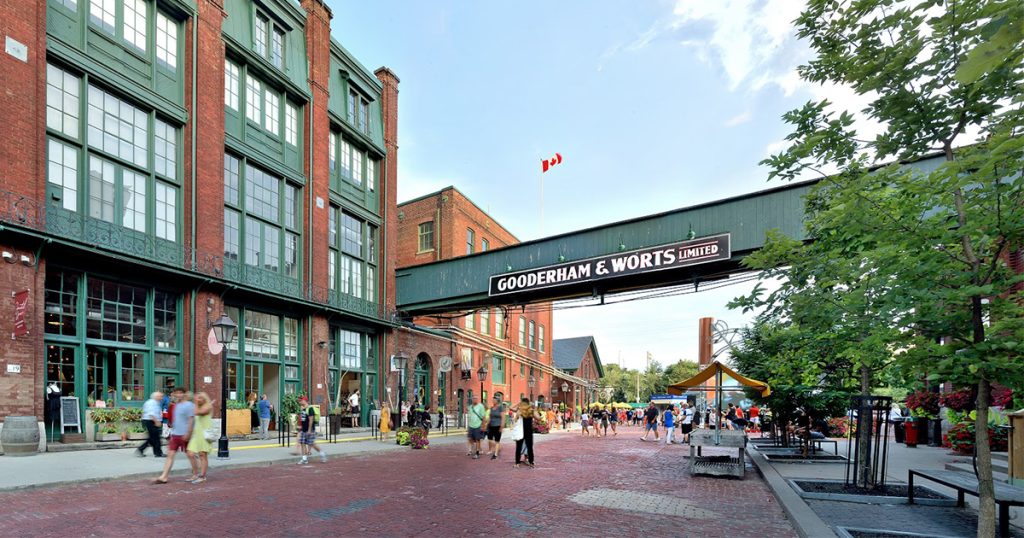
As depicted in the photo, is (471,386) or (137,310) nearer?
(137,310)

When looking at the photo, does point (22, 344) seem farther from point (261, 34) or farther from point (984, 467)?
point (984, 467)

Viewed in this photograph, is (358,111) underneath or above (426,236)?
above

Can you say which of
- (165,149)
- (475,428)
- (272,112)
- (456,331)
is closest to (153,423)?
(475,428)

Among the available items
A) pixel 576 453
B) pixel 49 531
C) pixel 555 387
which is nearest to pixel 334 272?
pixel 576 453

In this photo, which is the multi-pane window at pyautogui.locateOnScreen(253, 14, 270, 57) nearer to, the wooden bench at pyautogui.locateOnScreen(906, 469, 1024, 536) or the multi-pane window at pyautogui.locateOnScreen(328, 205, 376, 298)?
the multi-pane window at pyautogui.locateOnScreen(328, 205, 376, 298)

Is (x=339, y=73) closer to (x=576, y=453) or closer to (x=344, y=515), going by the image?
(x=576, y=453)

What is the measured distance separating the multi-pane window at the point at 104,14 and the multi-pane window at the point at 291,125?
24.5 ft

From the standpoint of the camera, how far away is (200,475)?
11.9m

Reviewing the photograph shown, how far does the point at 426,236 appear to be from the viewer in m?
38.1

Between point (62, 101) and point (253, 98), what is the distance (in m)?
7.47

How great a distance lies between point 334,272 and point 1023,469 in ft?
76.8

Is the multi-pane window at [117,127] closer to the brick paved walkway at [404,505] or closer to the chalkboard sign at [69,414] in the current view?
the chalkboard sign at [69,414]

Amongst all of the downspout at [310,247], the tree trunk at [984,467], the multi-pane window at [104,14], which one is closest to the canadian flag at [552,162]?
the downspout at [310,247]

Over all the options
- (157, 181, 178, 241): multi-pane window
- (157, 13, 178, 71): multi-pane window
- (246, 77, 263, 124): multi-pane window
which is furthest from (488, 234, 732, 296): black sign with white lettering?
(157, 13, 178, 71): multi-pane window
